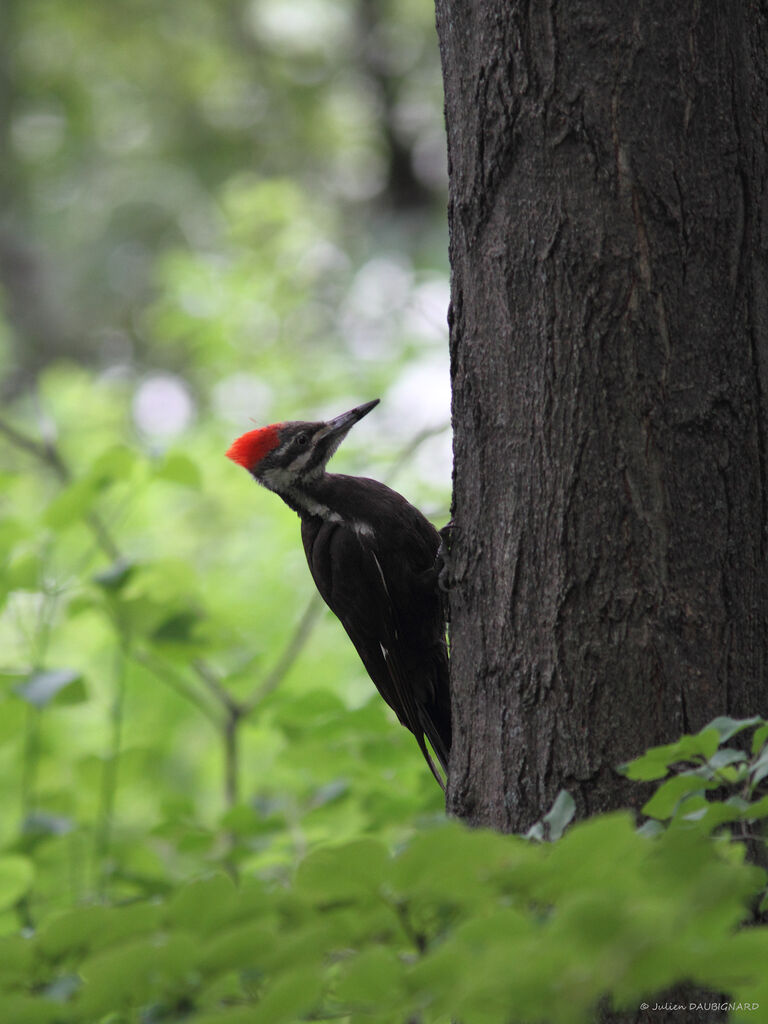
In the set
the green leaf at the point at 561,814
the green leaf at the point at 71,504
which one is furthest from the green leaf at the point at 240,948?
the green leaf at the point at 71,504

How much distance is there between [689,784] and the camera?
1.20 m

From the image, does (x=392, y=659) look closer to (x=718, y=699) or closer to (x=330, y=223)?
(x=718, y=699)

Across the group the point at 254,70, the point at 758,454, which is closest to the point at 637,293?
the point at 758,454

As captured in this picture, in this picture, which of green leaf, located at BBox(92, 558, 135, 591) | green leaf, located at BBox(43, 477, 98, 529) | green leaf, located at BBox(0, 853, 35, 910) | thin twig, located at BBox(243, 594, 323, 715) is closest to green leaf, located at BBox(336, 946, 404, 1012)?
green leaf, located at BBox(0, 853, 35, 910)

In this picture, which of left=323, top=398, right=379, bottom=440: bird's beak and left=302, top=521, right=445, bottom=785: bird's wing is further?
left=323, top=398, right=379, bottom=440: bird's beak

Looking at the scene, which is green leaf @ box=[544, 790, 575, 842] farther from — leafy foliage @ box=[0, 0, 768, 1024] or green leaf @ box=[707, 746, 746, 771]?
green leaf @ box=[707, 746, 746, 771]

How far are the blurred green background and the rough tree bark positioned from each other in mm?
916

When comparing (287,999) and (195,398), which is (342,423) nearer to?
(287,999)

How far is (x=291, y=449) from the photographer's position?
375cm

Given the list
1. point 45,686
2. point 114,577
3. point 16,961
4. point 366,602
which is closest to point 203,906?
point 16,961

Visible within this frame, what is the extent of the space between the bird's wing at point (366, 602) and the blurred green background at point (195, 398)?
23cm

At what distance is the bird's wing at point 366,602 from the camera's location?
3291mm

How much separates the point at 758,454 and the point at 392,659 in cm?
170

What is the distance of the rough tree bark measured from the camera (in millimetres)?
1735
